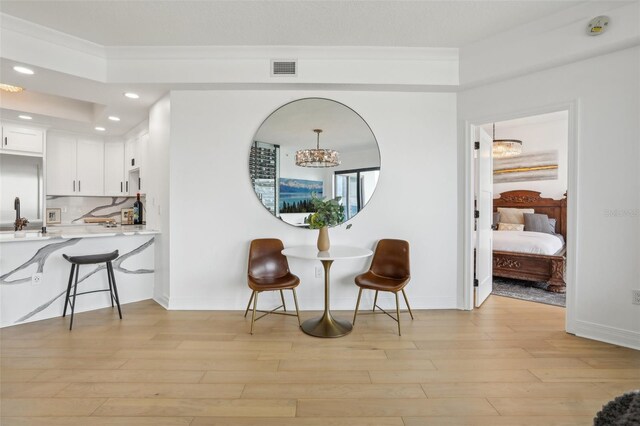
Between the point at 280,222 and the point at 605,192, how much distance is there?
9.80 ft

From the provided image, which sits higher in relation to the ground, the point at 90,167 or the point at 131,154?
the point at 131,154

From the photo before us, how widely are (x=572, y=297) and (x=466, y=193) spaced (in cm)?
132

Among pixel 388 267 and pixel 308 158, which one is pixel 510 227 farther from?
pixel 308 158

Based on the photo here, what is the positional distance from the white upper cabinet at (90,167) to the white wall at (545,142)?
7570 mm

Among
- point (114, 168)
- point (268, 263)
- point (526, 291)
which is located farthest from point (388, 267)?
point (114, 168)

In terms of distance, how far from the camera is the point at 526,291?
399cm

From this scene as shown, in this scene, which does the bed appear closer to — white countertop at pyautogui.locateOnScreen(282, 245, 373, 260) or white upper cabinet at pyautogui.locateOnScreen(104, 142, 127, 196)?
white countertop at pyautogui.locateOnScreen(282, 245, 373, 260)

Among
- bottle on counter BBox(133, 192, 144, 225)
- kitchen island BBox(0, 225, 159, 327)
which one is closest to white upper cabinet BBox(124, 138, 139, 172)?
bottle on counter BBox(133, 192, 144, 225)

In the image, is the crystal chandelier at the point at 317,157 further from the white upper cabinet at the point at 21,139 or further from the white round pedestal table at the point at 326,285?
the white upper cabinet at the point at 21,139

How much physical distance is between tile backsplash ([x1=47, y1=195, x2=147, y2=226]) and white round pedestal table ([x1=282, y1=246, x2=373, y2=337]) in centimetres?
351

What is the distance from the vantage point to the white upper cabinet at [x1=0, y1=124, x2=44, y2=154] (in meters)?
4.20

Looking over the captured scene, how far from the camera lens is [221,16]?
256 cm

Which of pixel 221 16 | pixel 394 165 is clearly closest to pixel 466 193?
pixel 394 165

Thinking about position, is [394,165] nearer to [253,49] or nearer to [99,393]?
[253,49]
